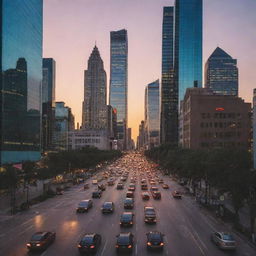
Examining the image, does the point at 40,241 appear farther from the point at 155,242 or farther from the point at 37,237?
the point at 155,242

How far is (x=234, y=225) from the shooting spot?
3578cm

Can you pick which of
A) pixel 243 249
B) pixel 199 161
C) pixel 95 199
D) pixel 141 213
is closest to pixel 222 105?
pixel 199 161

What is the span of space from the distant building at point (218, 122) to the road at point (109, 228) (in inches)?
3087

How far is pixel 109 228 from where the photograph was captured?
3488cm

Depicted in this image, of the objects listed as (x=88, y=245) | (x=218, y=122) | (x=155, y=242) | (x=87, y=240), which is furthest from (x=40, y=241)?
(x=218, y=122)

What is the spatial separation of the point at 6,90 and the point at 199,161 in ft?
289

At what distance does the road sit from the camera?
27281mm

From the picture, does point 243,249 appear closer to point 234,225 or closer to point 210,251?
point 210,251

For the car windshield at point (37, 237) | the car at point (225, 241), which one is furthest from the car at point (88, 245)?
the car at point (225, 241)

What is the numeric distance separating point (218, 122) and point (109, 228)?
340ft

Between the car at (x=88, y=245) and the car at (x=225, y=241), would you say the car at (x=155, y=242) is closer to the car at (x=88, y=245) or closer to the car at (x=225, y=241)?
the car at (x=88, y=245)

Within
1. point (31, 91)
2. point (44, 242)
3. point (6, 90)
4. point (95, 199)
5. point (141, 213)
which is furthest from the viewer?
point (31, 91)

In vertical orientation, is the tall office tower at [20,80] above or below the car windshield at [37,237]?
above

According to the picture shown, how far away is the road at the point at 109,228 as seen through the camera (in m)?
27.3
